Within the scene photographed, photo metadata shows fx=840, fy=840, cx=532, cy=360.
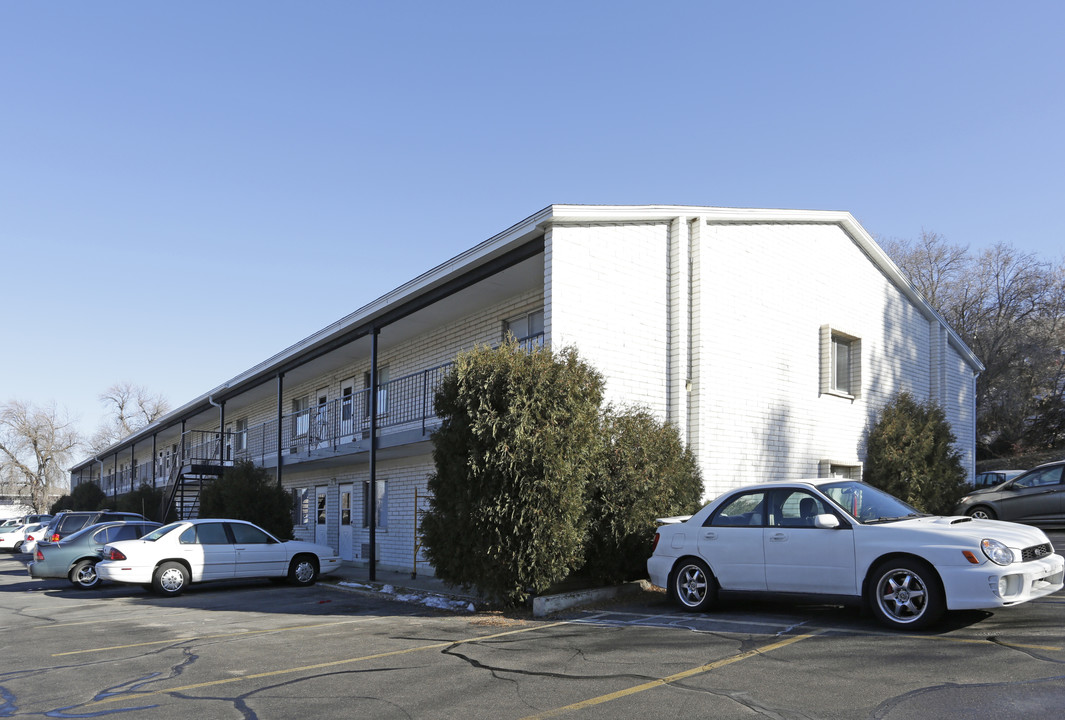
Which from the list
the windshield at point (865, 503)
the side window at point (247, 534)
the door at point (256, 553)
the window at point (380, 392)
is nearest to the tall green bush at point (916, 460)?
the windshield at point (865, 503)

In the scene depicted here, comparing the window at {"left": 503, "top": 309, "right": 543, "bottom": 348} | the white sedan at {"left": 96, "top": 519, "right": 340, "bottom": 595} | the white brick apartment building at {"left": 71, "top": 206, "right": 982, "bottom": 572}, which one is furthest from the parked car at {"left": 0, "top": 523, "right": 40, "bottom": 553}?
the window at {"left": 503, "top": 309, "right": 543, "bottom": 348}

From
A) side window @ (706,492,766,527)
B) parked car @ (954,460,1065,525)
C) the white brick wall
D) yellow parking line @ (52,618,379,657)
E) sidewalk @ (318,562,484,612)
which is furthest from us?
parked car @ (954,460,1065,525)

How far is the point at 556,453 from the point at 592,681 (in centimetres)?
442

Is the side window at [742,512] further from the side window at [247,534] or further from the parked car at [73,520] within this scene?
the parked car at [73,520]

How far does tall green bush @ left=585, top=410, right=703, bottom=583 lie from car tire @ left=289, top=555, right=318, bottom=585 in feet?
24.2

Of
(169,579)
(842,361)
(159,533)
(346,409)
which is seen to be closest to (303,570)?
(169,579)

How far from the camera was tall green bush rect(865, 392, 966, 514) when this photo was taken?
1767 cm

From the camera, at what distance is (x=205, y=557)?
1598 cm

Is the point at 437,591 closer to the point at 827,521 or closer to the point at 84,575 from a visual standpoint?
the point at 827,521

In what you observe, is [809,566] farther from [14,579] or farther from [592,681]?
[14,579]

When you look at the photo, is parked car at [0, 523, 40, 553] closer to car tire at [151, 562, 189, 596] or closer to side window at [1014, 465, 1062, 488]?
car tire at [151, 562, 189, 596]

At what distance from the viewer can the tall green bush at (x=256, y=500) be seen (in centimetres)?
2109

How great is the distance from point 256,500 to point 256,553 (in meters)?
4.94

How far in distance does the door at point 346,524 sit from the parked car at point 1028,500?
15.1 metres
